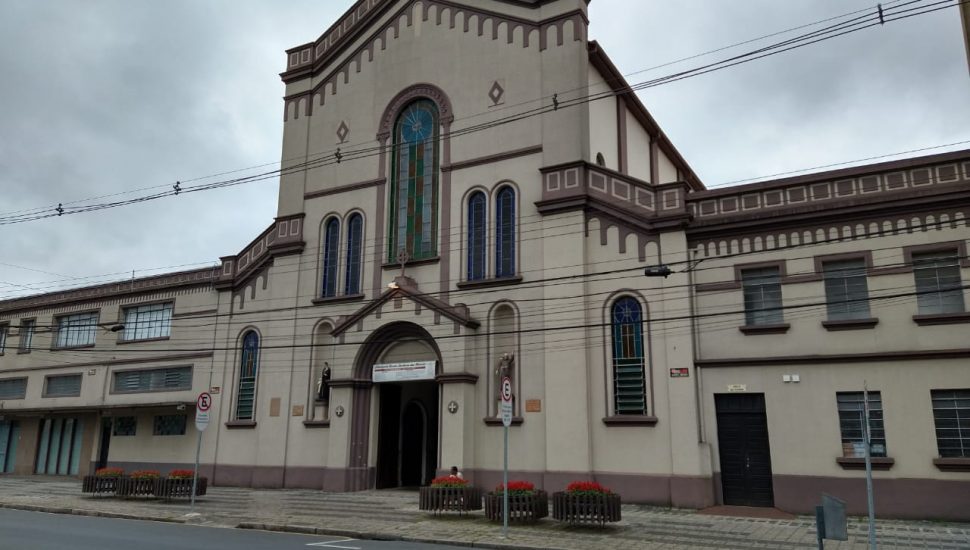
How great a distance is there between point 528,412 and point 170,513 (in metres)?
10.4

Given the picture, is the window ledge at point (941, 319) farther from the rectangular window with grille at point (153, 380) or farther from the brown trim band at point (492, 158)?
the rectangular window with grille at point (153, 380)

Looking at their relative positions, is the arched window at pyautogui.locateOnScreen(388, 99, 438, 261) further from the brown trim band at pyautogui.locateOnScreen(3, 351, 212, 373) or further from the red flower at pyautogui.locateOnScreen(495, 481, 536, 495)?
the red flower at pyautogui.locateOnScreen(495, 481, 536, 495)

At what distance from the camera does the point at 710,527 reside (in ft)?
55.4

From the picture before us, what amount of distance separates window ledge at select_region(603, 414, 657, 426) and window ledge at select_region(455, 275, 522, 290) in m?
5.27

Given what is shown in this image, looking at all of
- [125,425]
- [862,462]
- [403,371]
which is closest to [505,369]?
[403,371]

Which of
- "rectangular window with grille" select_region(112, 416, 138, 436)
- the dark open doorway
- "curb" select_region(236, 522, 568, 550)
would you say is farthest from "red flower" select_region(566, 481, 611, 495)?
"rectangular window with grille" select_region(112, 416, 138, 436)

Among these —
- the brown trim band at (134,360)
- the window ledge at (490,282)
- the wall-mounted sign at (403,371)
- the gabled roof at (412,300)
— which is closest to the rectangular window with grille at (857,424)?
the window ledge at (490,282)

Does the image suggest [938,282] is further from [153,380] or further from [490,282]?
[153,380]

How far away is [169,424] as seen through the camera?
31.4 metres

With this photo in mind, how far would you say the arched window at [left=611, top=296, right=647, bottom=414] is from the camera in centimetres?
2183

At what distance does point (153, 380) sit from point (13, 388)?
37.1 ft

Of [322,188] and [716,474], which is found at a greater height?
[322,188]

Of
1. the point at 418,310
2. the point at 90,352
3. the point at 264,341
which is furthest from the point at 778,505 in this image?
the point at 90,352

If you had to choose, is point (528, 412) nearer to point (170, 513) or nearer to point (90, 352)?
point (170, 513)
